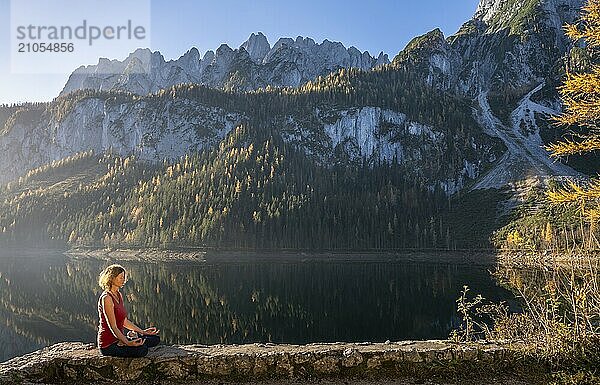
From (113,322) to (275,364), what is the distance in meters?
3.67

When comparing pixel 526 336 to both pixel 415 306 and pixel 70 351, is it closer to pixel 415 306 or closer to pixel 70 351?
pixel 70 351

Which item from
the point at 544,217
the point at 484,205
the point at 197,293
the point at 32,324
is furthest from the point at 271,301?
the point at 484,205

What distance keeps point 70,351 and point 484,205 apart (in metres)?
203

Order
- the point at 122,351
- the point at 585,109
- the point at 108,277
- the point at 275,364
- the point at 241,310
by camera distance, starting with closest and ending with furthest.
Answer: the point at 108,277
the point at 122,351
the point at 275,364
the point at 585,109
the point at 241,310

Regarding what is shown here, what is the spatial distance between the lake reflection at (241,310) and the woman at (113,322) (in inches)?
830

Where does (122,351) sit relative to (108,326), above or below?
below

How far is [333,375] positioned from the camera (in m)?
10.7

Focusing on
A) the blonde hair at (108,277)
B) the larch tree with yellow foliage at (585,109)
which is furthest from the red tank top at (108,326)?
the larch tree with yellow foliage at (585,109)

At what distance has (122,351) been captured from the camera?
400 inches

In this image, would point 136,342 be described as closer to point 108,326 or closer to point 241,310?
point 108,326

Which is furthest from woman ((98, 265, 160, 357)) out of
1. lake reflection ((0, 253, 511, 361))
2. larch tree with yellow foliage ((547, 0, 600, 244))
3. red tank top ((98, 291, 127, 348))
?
lake reflection ((0, 253, 511, 361))

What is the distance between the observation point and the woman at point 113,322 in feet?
32.6

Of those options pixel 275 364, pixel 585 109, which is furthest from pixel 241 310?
pixel 585 109

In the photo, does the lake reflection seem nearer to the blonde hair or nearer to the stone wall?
the stone wall
